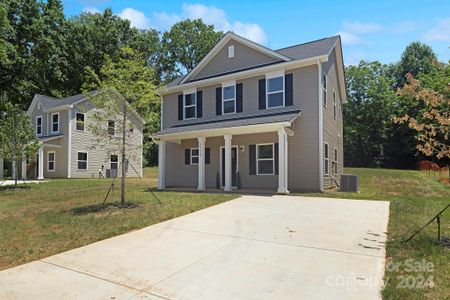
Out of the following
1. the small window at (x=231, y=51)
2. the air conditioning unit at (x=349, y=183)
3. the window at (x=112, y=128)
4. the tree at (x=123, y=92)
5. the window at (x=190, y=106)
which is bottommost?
the air conditioning unit at (x=349, y=183)

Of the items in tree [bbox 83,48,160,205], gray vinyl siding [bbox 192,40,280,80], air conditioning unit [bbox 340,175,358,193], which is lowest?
air conditioning unit [bbox 340,175,358,193]

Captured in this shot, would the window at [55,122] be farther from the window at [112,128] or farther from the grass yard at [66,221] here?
the window at [112,128]

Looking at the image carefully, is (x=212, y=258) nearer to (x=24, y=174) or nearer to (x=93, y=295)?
(x=93, y=295)

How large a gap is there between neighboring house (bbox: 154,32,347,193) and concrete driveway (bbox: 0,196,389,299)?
19.9ft

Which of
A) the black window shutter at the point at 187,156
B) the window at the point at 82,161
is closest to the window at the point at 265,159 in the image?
the black window shutter at the point at 187,156

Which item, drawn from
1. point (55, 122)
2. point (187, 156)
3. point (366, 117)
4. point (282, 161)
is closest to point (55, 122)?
point (55, 122)

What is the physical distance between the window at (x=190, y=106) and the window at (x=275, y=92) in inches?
171

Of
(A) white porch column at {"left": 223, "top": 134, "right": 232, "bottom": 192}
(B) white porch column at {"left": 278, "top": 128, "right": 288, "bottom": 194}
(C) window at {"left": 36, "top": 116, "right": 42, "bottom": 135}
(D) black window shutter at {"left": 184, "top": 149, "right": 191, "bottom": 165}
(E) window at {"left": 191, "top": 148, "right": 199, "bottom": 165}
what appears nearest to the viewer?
(B) white porch column at {"left": 278, "top": 128, "right": 288, "bottom": 194}

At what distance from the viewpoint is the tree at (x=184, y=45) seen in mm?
44188

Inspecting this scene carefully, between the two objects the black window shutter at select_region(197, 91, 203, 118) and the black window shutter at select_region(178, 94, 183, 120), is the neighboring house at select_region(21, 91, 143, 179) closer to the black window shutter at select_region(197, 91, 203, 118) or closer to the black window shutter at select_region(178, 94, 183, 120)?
the black window shutter at select_region(178, 94, 183, 120)

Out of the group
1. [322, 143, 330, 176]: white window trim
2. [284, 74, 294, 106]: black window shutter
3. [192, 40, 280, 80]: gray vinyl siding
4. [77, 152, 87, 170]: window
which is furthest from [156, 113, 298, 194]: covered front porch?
[77, 152, 87, 170]: window

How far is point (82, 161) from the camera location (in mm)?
25391

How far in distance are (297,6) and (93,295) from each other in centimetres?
810

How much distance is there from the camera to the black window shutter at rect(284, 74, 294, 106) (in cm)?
1441
